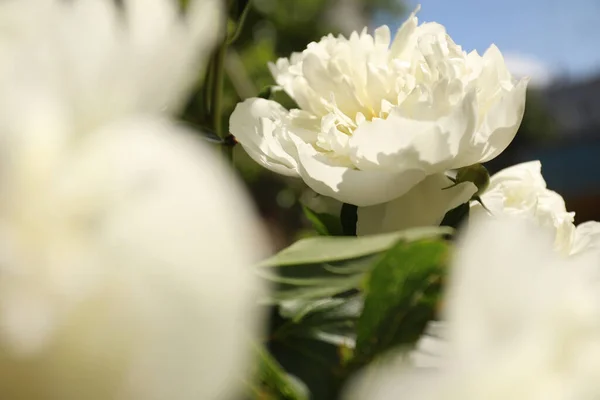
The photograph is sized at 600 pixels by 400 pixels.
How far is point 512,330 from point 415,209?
100mm

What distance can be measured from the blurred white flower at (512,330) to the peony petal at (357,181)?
0.08 meters

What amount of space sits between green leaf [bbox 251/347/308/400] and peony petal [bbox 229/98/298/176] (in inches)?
3.4

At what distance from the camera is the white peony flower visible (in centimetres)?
16

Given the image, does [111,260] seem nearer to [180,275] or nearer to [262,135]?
[180,275]

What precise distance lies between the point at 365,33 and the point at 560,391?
0.55 ft

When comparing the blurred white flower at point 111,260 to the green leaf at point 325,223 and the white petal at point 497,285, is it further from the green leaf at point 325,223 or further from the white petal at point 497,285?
the green leaf at point 325,223

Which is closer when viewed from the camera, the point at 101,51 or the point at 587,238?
the point at 101,51

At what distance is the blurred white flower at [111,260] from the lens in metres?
0.07

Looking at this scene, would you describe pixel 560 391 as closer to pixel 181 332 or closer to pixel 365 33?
pixel 181 332

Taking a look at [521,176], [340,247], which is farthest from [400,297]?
[521,176]

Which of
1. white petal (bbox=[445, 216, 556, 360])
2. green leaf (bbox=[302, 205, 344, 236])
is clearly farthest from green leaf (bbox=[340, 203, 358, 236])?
white petal (bbox=[445, 216, 556, 360])

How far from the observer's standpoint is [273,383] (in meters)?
0.10

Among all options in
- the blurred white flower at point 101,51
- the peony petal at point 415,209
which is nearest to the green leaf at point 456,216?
the peony petal at point 415,209

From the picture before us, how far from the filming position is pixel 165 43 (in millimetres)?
88
